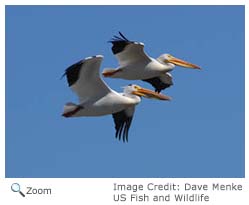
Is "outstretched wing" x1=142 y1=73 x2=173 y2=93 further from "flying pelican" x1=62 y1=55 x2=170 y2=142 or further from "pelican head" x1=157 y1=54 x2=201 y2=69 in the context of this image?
"flying pelican" x1=62 y1=55 x2=170 y2=142

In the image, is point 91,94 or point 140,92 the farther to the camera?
point 140,92

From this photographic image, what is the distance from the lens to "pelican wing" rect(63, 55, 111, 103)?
1627 centimetres

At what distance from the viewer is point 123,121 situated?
60.3ft

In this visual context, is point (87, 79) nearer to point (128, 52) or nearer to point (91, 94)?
point (91, 94)

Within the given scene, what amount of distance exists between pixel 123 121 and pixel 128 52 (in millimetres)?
1269

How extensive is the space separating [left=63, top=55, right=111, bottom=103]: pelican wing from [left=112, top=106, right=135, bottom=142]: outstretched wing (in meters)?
1.48
